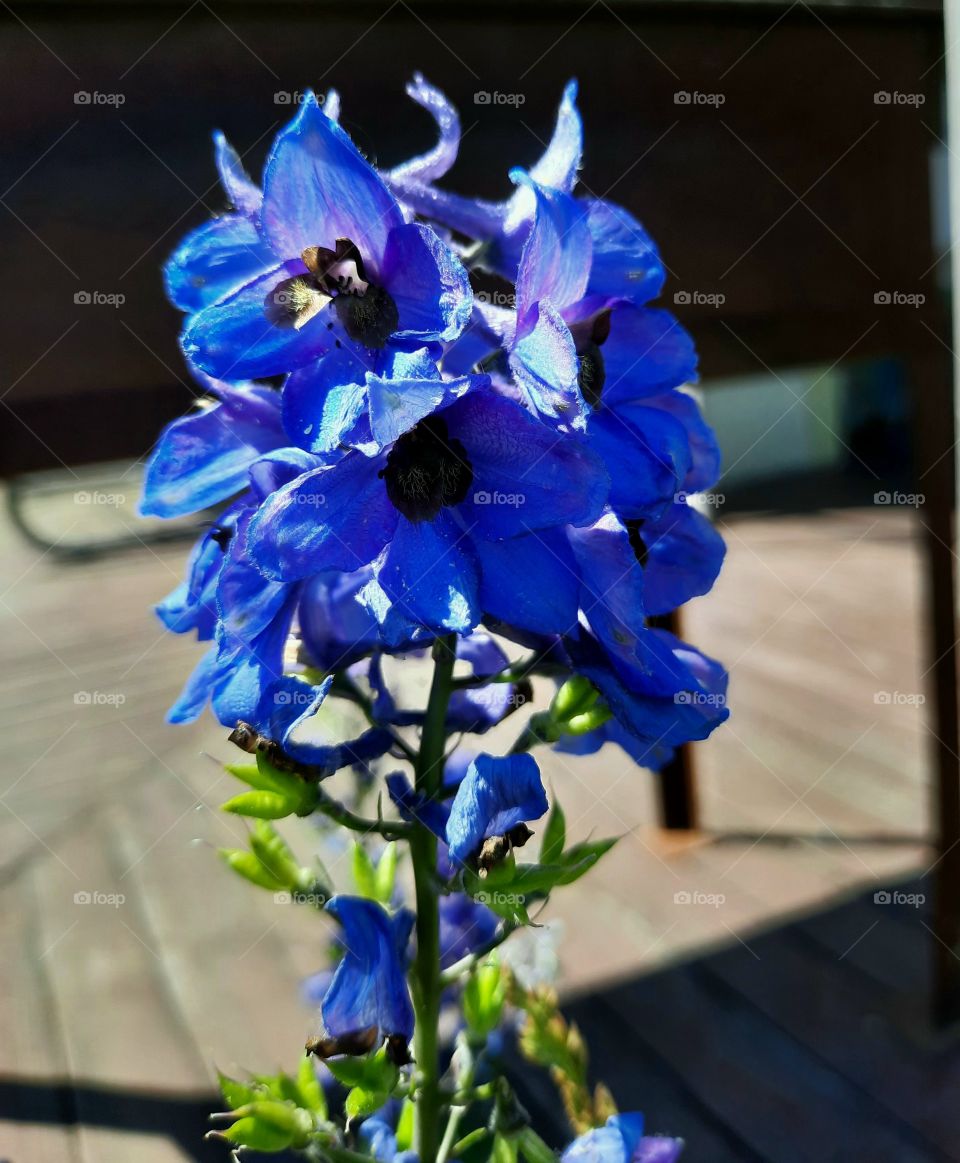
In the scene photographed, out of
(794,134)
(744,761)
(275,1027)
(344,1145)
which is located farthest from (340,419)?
(744,761)

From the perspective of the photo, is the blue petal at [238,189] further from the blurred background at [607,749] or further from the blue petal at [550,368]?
the blurred background at [607,749]

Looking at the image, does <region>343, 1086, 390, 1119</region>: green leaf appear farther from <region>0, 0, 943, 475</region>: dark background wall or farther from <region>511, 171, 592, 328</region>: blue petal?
<region>0, 0, 943, 475</region>: dark background wall
